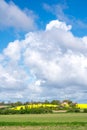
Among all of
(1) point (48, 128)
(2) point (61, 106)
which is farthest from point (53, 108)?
(1) point (48, 128)

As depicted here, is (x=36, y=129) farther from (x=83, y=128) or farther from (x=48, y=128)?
(x=83, y=128)

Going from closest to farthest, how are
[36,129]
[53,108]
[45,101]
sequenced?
[36,129] → [53,108] → [45,101]

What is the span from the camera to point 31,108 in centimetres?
9350

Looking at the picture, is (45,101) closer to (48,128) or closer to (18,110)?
(18,110)

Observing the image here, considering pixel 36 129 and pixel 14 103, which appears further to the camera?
pixel 14 103

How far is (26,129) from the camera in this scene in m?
39.4

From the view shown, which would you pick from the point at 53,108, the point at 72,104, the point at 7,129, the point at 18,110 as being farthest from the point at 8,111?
the point at 7,129

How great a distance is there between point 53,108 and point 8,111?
13434 millimetres

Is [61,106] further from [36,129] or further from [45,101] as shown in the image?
[36,129]

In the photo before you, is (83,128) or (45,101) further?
(45,101)

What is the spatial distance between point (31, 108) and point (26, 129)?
5426 cm

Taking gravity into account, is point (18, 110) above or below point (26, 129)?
above

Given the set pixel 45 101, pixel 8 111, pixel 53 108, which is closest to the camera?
pixel 8 111

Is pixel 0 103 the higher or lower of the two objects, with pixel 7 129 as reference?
higher
